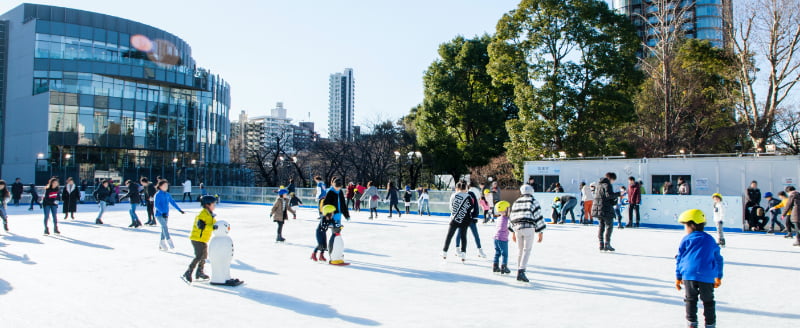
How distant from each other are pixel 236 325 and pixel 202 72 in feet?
169

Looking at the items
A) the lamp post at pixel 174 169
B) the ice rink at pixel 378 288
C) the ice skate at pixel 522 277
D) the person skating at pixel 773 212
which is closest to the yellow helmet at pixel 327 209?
the ice rink at pixel 378 288

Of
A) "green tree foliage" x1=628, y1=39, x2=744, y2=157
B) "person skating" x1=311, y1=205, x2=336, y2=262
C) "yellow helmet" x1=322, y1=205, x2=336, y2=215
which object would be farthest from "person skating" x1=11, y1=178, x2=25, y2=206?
"green tree foliage" x1=628, y1=39, x2=744, y2=157

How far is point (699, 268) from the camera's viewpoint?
16.2 ft

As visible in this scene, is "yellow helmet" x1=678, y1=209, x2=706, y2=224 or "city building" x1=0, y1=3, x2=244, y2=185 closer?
"yellow helmet" x1=678, y1=209, x2=706, y2=224

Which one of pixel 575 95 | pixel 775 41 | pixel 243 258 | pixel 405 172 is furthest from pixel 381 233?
pixel 405 172

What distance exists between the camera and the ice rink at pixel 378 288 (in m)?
5.66

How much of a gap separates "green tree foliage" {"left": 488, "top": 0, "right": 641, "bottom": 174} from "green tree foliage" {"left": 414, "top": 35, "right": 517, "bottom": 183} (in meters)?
7.38

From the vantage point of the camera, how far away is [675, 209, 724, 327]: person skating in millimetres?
4891

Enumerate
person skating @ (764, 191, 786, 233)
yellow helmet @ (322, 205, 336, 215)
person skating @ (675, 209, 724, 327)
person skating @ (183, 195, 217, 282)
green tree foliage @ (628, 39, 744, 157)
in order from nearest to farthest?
person skating @ (675, 209, 724, 327) → person skating @ (183, 195, 217, 282) → yellow helmet @ (322, 205, 336, 215) → person skating @ (764, 191, 786, 233) → green tree foliage @ (628, 39, 744, 157)

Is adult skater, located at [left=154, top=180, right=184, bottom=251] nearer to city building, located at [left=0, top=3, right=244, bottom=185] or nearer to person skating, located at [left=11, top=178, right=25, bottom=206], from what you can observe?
A: person skating, located at [left=11, top=178, right=25, bottom=206]

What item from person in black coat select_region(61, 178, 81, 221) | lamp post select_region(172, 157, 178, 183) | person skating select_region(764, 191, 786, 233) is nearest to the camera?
person skating select_region(764, 191, 786, 233)

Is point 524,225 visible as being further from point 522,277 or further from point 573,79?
point 573,79

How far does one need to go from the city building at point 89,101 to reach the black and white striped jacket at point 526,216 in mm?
44151

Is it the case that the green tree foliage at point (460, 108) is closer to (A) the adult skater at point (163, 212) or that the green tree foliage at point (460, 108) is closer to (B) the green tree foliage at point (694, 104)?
(B) the green tree foliage at point (694, 104)
